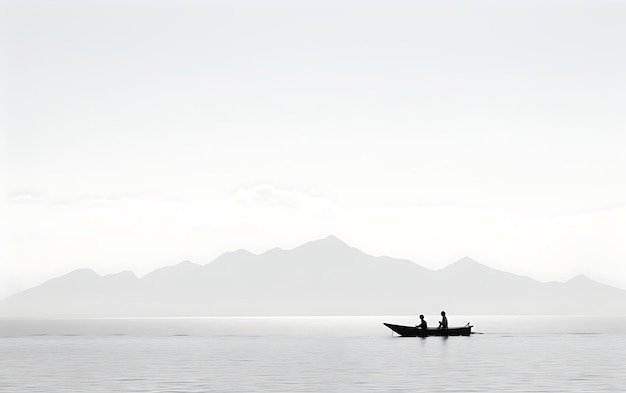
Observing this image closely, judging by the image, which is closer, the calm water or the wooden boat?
the calm water

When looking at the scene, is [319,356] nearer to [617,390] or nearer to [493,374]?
[493,374]

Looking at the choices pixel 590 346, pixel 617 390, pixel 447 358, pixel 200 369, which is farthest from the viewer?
pixel 590 346

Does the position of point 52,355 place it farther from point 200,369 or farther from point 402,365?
point 402,365

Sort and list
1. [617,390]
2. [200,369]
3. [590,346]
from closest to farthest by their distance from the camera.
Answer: [617,390]
[200,369]
[590,346]

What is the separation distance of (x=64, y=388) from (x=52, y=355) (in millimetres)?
39634

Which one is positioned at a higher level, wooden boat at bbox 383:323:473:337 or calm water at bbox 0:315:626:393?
wooden boat at bbox 383:323:473:337

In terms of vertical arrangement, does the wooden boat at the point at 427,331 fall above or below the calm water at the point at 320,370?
above

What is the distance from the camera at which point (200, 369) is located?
2916 inches

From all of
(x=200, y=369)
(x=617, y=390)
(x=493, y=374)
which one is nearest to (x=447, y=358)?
(x=493, y=374)

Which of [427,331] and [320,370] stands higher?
[427,331]

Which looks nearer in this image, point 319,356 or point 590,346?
point 319,356

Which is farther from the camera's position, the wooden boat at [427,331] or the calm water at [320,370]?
the wooden boat at [427,331]

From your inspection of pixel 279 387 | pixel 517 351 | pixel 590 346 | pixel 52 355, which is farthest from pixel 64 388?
pixel 590 346

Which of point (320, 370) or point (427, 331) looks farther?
point (427, 331)
